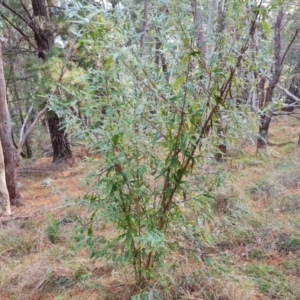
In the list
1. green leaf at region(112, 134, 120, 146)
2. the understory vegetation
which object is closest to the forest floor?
the understory vegetation

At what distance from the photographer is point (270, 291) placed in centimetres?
185

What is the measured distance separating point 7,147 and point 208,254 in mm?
2699

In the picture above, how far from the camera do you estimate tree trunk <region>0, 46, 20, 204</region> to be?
333 cm

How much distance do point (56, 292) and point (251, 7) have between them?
1.91 metres

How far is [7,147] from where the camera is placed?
349cm

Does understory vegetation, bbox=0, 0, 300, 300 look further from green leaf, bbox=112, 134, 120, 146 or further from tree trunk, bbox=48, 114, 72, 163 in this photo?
tree trunk, bbox=48, 114, 72, 163

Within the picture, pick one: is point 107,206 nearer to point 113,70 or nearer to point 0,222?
point 113,70

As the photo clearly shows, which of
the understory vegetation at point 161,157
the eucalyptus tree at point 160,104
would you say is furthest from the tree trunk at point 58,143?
the eucalyptus tree at point 160,104

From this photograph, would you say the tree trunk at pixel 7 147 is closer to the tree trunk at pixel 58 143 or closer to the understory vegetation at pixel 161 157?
the understory vegetation at pixel 161 157

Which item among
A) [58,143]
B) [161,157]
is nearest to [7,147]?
[58,143]

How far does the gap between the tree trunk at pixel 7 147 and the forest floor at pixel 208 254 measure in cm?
24

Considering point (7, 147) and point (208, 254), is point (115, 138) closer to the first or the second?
point (208, 254)

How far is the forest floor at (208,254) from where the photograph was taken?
1811 millimetres

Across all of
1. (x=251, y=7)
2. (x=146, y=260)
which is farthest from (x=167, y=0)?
(x=146, y=260)
